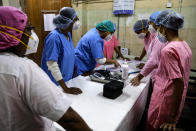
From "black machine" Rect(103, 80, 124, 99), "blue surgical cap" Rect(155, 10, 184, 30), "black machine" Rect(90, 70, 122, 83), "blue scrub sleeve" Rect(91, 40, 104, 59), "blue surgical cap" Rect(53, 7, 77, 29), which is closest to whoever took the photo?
"blue surgical cap" Rect(155, 10, 184, 30)

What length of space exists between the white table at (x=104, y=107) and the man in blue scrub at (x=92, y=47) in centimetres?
34

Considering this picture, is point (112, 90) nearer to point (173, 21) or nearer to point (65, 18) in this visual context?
point (173, 21)

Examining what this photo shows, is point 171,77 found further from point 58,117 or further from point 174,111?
point 58,117

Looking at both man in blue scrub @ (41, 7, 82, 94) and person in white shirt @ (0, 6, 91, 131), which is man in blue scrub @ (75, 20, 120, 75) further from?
person in white shirt @ (0, 6, 91, 131)

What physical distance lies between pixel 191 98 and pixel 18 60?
2.03m

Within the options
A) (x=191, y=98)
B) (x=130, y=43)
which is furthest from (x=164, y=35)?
(x=130, y=43)

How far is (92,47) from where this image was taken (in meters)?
1.67

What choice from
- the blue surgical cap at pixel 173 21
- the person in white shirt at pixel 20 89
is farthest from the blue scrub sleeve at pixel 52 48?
the blue surgical cap at pixel 173 21

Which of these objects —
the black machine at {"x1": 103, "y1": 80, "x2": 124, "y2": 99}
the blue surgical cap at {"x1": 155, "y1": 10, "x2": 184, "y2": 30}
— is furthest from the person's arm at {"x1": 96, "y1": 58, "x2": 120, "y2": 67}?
the blue surgical cap at {"x1": 155, "y1": 10, "x2": 184, "y2": 30}

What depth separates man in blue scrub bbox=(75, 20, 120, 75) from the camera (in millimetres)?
1668

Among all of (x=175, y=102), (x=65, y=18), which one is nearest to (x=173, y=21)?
(x=175, y=102)

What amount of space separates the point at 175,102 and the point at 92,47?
99 cm

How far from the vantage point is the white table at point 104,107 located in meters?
0.92

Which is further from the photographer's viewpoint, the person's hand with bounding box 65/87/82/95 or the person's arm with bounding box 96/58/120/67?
the person's arm with bounding box 96/58/120/67
